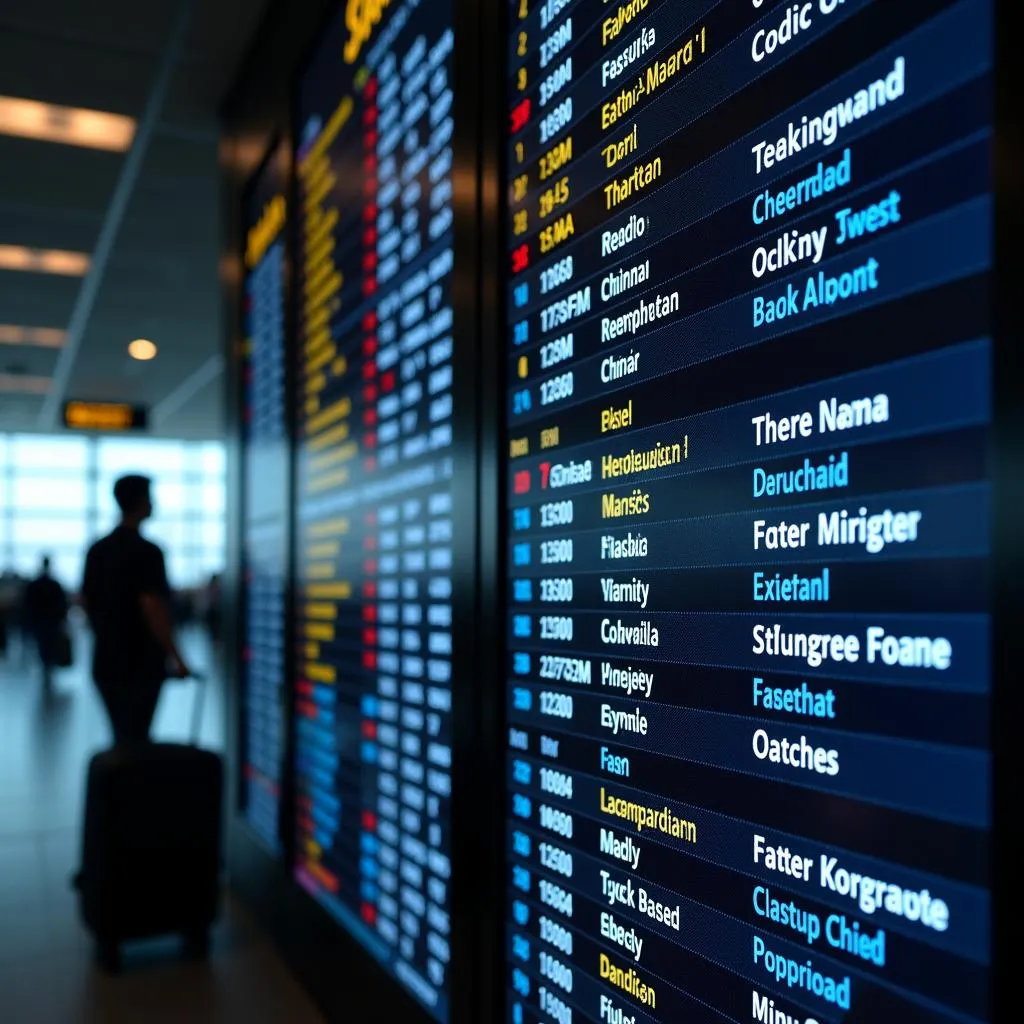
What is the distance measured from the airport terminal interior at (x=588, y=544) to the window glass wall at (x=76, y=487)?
17.9m

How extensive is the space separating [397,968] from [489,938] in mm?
619

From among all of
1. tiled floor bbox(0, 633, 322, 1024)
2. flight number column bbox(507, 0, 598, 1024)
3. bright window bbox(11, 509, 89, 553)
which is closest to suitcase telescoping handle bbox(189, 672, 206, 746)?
tiled floor bbox(0, 633, 322, 1024)

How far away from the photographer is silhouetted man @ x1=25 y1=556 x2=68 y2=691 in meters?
11.2

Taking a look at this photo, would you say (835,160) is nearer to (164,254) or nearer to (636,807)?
(636,807)

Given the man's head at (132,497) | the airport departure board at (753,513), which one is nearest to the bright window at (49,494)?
the man's head at (132,497)

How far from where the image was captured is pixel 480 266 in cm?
200

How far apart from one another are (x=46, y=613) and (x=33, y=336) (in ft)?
10.4

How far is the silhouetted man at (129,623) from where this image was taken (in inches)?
161

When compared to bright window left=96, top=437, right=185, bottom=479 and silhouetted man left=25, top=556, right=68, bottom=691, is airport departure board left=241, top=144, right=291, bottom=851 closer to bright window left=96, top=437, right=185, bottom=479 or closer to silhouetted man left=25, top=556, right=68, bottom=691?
silhouetted man left=25, top=556, right=68, bottom=691

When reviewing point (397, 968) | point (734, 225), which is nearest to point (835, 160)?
point (734, 225)

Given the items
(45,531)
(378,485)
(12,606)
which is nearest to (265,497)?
(378,485)

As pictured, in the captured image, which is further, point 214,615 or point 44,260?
point 214,615

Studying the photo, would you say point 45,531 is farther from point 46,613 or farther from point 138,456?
point 46,613

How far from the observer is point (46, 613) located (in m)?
11.3
